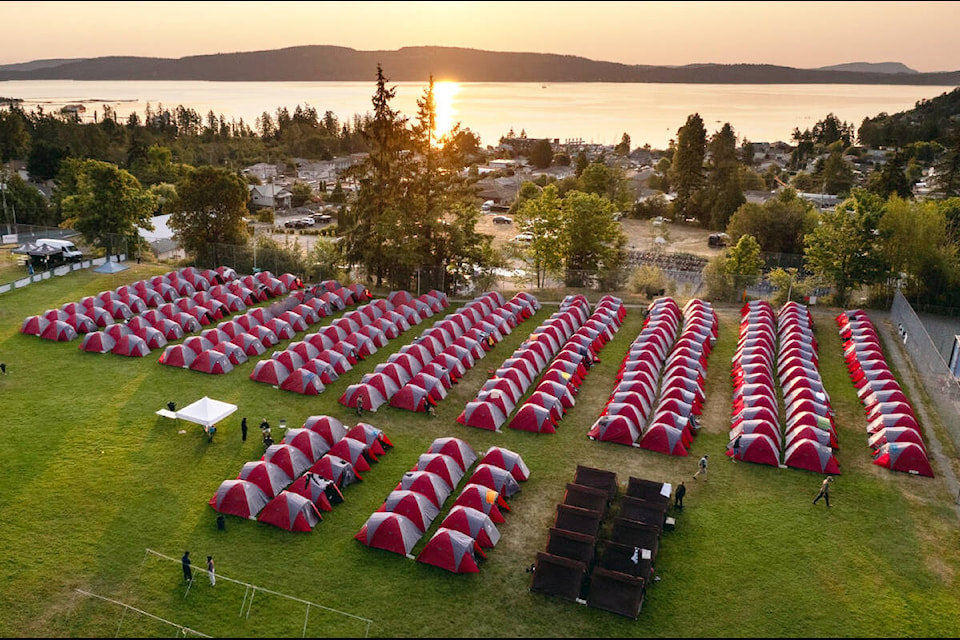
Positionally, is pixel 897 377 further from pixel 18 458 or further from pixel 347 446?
pixel 18 458

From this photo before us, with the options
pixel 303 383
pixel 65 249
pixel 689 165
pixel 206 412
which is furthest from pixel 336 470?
pixel 689 165

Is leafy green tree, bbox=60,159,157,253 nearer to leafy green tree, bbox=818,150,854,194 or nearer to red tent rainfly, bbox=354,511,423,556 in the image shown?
red tent rainfly, bbox=354,511,423,556

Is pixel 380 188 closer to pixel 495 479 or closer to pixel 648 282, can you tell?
pixel 648 282

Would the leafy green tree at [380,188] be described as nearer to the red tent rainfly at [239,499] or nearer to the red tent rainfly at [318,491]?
the red tent rainfly at [318,491]

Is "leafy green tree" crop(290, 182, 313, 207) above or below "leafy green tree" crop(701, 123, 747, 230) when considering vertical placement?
below

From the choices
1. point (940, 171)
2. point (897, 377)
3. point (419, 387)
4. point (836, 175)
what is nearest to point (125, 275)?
point (419, 387)

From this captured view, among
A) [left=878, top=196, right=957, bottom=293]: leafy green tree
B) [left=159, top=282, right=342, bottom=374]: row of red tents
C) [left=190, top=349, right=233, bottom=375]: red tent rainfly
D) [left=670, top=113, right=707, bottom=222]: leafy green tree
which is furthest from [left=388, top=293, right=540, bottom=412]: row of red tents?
[left=670, top=113, right=707, bottom=222]: leafy green tree

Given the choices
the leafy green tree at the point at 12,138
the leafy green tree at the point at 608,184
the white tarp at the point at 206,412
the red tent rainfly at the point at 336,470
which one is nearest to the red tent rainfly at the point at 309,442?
the red tent rainfly at the point at 336,470
